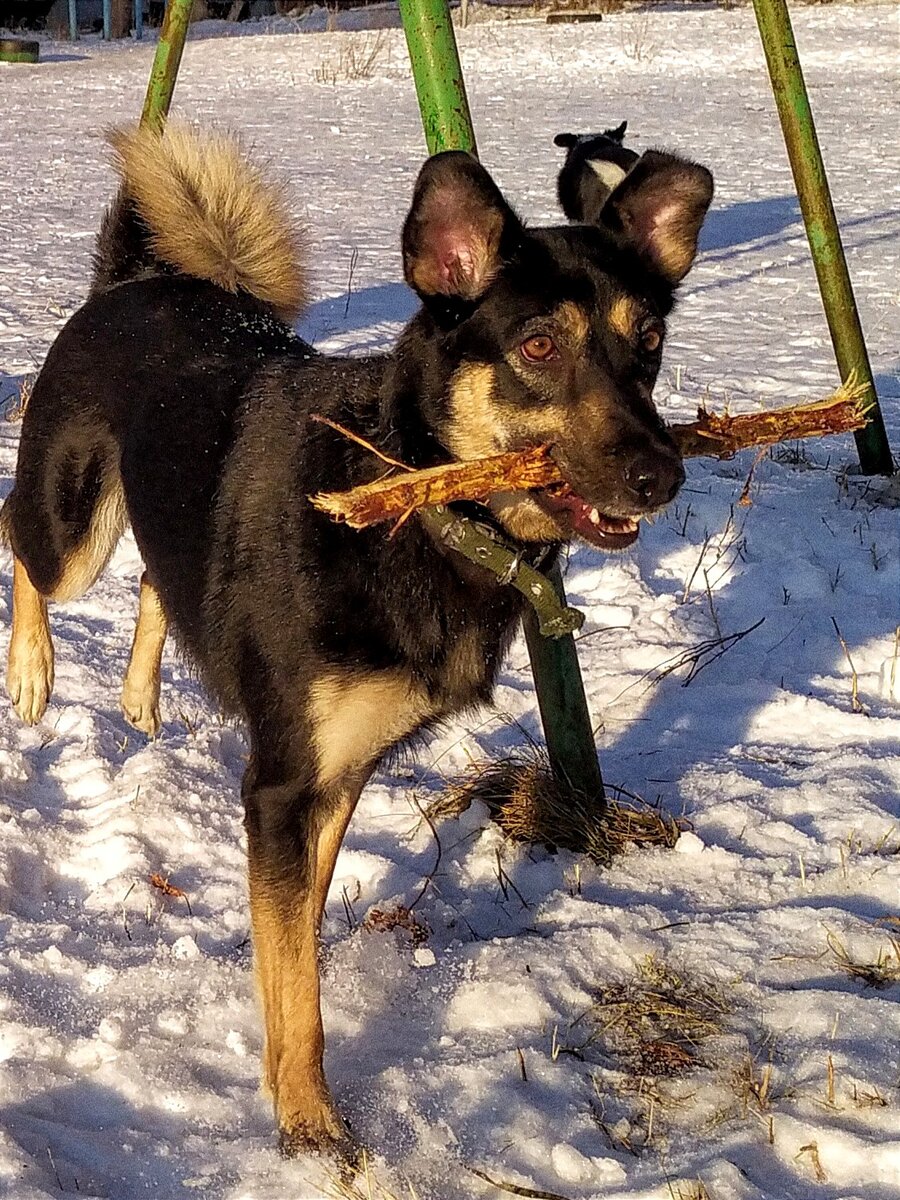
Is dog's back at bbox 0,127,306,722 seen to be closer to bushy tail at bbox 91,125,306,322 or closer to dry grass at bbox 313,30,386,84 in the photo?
bushy tail at bbox 91,125,306,322

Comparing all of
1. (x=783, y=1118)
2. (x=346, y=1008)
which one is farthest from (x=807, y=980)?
(x=346, y=1008)

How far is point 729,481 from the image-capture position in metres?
6.76

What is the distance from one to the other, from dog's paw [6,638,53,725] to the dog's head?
6.62 feet

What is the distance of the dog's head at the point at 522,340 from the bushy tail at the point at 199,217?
4.77 ft

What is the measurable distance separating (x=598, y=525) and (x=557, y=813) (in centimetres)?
130

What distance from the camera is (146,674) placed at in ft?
15.0

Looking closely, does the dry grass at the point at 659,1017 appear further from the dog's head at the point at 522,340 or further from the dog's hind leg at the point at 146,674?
the dog's hind leg at the point at 146,674

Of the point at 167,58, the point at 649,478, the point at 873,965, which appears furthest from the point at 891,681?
the point at 167,58

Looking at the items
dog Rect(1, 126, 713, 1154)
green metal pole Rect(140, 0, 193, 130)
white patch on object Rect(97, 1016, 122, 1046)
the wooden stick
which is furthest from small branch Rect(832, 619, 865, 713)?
green metal pole Rect(140, 0, 193, 130)

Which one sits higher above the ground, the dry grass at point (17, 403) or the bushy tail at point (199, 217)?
the bushy tail at point (199, 217)

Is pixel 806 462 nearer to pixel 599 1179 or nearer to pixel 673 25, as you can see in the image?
pixel 599 1179

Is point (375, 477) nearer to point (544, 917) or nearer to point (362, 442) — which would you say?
point (362, 442)

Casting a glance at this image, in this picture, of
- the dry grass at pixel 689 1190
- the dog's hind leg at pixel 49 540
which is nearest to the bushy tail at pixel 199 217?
the dog's hind leg at pixel 49 540

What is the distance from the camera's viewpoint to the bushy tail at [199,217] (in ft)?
14.3
